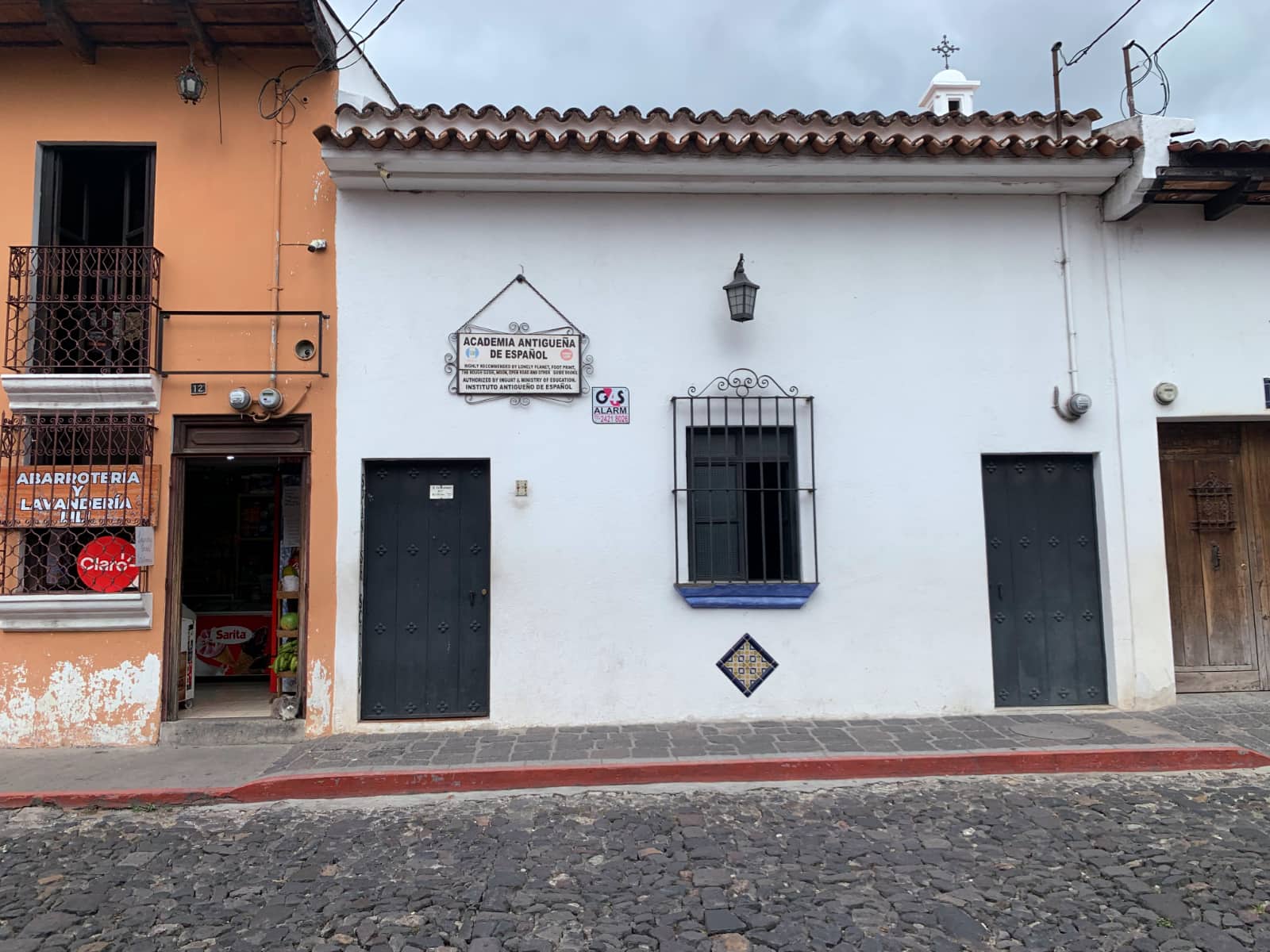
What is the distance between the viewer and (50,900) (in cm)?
359

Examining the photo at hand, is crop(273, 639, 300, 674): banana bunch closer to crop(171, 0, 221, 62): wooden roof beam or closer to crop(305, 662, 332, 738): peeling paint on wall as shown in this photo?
crop(305, 662, 332, 738): peeling paint on wall

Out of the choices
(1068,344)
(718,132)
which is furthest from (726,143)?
(1068,344)

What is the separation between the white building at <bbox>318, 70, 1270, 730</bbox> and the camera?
6.04 meters

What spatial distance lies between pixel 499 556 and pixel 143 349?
3.22m

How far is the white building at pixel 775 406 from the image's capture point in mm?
6035

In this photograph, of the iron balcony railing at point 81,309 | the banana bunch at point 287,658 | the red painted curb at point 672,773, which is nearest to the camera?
the red painted curb at point 672,773

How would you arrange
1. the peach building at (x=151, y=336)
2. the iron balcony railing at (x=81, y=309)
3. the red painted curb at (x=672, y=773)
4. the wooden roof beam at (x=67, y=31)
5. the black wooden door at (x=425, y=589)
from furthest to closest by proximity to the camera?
the black wooden door at (x=425, y=589) → the iron balcony railing at (x=81, y=309) → the peach building at (x=151, y=336) → the wooden roof beam at (x=67, y=31) → the red painted curb at (x=672, y=773)

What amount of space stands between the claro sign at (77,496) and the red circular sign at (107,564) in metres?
0.18

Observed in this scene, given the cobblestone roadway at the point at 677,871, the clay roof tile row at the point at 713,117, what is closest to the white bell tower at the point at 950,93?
the clay roof tile row at the point at 713,117

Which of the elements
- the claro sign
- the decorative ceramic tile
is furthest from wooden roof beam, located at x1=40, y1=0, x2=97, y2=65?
the decorative ceramic tile

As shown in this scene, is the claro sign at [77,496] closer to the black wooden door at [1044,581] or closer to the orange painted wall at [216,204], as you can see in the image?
the orange painted wall at [216,204]

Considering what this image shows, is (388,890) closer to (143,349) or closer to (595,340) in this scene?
(595,340)

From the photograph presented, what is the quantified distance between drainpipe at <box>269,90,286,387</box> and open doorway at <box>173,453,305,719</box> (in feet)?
2.54

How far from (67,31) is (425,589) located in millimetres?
4991
